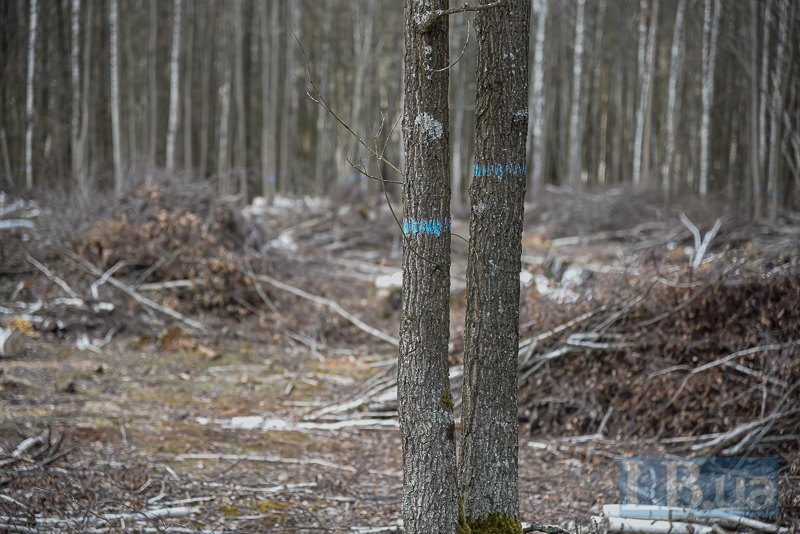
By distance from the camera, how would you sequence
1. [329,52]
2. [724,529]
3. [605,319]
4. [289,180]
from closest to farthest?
[724,529] < [605,319] < [289,180] < [329,52]

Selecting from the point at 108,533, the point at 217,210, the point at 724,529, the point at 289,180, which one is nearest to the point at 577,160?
the point at 289,180

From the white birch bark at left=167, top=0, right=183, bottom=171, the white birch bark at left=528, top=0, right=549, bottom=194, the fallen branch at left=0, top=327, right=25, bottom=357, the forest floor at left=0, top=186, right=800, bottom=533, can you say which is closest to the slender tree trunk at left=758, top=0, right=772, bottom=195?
the forest floor at left=0, top=186, right=800, bottom=533

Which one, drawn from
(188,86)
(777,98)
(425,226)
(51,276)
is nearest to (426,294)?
(425,226)

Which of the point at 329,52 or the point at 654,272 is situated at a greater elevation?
the point at 329,52

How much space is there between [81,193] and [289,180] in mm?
15645

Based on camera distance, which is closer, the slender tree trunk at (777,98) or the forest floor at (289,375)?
Answer: the forest floor at (289,375)

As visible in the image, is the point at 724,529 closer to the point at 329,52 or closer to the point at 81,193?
the point at 81,193

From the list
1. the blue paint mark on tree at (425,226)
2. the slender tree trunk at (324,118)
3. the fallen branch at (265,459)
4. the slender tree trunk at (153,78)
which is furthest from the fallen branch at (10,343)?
the slender tree trunk at (324,118)

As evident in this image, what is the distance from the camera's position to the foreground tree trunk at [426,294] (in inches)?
130

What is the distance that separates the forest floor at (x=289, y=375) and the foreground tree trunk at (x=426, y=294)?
0.90 metres

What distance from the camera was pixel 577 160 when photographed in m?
21.6

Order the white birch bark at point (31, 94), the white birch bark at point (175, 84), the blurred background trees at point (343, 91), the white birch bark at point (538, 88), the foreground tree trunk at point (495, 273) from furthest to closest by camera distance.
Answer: the white birch bark at point (175, 84) → the white birch bark at point (538, 88) → the white birch bark at point (31, 94) → the blurred background trees at point (343, 91) → the foreground tree trunk at point (495, 273)

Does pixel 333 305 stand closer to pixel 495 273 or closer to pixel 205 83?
pixel 495 273

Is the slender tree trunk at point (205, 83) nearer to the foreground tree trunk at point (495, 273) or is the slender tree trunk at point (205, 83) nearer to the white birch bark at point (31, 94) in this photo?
the white birch bark at point (31, 94)
